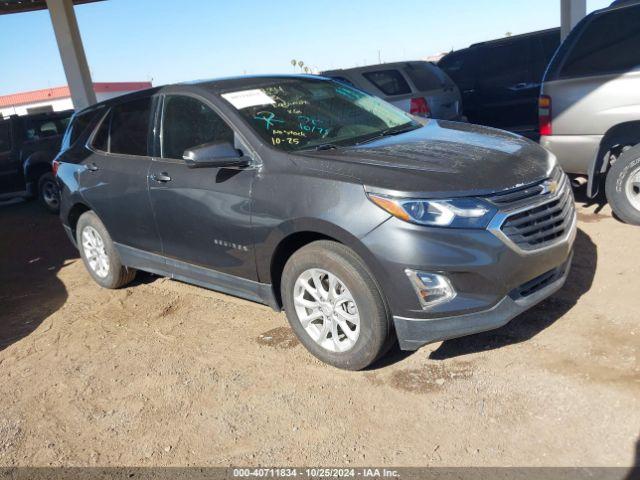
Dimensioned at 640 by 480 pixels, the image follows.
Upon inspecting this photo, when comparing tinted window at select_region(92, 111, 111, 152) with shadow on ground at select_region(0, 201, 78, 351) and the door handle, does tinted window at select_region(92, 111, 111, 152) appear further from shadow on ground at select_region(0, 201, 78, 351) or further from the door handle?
shadow on ground at select_region(0, 201, 78, 351)

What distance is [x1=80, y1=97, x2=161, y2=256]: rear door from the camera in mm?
4605

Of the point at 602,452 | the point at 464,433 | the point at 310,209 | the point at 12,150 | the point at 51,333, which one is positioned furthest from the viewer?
the point at 12,150

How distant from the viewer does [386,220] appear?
311 centimetres

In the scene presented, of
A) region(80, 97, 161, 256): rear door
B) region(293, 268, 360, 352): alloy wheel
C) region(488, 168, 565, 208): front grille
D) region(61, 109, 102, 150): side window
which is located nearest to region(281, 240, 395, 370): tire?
region(293, 268, 360, 352): alloy wheel

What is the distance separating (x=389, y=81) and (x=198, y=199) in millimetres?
5226

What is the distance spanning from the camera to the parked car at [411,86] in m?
8.24

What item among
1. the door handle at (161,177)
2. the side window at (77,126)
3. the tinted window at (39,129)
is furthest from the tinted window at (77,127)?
the tinted window at (39,129)

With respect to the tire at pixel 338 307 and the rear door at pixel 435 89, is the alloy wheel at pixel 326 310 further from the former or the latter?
the rear door at pixel 435 89

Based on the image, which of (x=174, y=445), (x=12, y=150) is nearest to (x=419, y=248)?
(x=174, y=445)

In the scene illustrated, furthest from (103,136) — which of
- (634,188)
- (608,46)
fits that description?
(634,188)

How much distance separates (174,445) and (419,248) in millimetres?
1645

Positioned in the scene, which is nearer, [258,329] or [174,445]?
[174,445]

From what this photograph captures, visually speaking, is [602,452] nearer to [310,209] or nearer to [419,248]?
[419,248]

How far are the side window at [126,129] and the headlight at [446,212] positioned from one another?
2.40 metres
